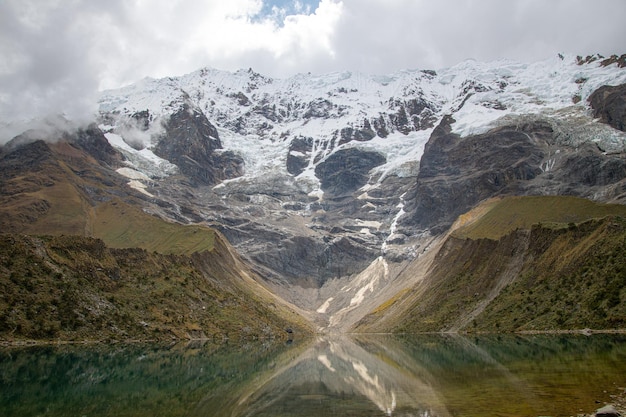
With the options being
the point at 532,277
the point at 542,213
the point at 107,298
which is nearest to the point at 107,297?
the point at 107,298

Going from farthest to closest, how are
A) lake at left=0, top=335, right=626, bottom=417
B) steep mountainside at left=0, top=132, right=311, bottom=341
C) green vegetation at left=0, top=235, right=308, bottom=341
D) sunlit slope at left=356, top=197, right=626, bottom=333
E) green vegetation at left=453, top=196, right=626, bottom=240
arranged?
green vegetation at left=453, top=196, right=626, bottom=240
sunlit slope at left=356, top=197, right=626, bottom=333
steep mountainside at left=0, top=132, right=311, bottom=341
green vegetation at left=0, top=235, right=308, bottom=341
lake at left=0, top=335, right=626, bottom=417

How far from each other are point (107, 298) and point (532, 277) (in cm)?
9293

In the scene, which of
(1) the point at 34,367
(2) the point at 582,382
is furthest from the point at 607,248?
(1) the point at 34,367

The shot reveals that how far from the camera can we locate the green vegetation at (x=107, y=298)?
9000cm

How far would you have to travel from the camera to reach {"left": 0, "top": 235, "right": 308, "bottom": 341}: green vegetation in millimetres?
90000

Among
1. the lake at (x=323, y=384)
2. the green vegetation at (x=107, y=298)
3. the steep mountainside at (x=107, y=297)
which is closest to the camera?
the lake at (x=323, y=384)

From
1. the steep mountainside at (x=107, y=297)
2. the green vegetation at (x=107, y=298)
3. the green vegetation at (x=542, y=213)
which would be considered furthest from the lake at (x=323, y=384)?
the green vegetation at (x=542, y=213)

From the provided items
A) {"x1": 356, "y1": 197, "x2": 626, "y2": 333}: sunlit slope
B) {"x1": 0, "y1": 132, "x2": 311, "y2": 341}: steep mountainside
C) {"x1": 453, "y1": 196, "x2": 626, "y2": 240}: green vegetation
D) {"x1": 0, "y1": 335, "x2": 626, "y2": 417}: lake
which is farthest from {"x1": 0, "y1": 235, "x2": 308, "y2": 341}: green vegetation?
{"x1": 453, "y1": 196, "x2": 626, "y2": 240}: green vegetation

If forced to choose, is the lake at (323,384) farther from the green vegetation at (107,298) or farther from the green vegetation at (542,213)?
the green vegetation at (542,213)

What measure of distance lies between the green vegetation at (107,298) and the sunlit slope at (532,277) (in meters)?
50.6

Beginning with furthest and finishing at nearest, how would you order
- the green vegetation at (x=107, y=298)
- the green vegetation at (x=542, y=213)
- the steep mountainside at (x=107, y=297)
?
1. the green vegetation at (x=542, y=213)
2. the steep mountainside at (x=107, y=297)
3. the green vegetation at (x=107, y=298)

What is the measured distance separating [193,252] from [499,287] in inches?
3969

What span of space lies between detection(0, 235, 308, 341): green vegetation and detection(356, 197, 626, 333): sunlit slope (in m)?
50.6

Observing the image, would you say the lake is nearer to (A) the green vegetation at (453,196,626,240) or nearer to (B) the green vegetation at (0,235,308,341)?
(B) the green vegetation at (0,235,308,341)
